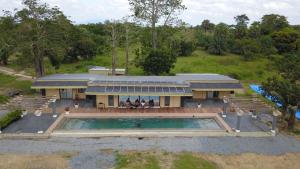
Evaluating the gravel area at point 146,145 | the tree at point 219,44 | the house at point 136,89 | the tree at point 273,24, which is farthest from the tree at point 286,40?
the gravel area at point 146,145

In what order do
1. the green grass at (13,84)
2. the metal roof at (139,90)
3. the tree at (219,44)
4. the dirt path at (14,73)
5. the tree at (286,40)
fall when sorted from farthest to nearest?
the tree at (219,44)
the tree at (286,40)
the dirt path at (14,73)
the green grass at (13,84)
the metal roof at (139,90)

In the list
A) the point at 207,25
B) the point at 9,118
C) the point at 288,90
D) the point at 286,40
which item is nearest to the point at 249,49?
the point at 286,40

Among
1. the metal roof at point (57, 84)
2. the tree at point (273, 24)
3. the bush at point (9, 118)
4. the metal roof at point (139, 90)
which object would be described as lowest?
the bush at point (9, 118)

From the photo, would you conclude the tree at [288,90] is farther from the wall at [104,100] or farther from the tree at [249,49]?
the tree at [249,49]

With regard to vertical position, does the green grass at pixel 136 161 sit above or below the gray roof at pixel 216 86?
below

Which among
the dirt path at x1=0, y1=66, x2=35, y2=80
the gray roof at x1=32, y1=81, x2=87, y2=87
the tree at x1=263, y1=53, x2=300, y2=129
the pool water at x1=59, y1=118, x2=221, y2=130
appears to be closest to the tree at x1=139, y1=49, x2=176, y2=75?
the gray roof at x1=32, y1=81, x2=87, y2=87

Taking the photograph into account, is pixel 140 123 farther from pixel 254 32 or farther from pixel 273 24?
pixel 273 24

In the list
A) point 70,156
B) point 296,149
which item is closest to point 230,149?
point 296,149
